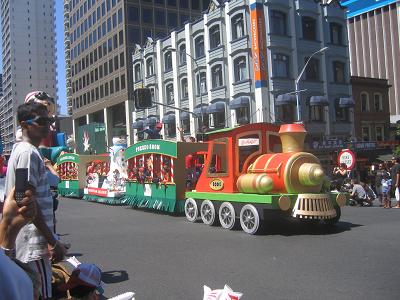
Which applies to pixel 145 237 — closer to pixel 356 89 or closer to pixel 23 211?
pixel 23 211

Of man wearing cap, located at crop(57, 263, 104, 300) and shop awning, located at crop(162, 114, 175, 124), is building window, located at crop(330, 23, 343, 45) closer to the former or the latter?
shop awning, located at crop(162, 114, 175, 124)

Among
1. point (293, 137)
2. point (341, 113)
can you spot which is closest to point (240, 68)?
point (341, 113)

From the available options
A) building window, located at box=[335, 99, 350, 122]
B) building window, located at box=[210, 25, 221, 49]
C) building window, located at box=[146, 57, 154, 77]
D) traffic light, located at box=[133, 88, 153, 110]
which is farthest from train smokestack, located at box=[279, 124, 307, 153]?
building window, located at box=[146, 57, 154, 77]

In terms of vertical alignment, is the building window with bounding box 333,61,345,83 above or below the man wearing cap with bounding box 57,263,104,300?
above

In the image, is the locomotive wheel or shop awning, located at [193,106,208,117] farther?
shop awning, located at [193,106,208,117]

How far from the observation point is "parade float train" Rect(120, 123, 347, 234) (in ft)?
33.2

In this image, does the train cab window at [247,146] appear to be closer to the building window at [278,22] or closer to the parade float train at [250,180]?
the parade float train at [250,180]

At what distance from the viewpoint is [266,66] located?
1323 inches

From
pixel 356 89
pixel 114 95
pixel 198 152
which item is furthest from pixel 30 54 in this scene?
pixel 198 152

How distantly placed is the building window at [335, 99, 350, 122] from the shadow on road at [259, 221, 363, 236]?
90.4 feet

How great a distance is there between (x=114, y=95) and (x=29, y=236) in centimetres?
5453

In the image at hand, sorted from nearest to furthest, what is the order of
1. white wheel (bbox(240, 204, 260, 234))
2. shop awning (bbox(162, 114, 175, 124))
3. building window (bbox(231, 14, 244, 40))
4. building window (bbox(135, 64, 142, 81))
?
white wheel (bbox(240, 204, 260, 234)) < building window (bbox(231, 14, 244, 40)) < shop awning (bbox(162, 114, 175, 124)) < building window (bbox(135, 64, 142, 81))

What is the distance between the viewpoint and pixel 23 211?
3082mm

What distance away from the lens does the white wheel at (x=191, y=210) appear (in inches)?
496
